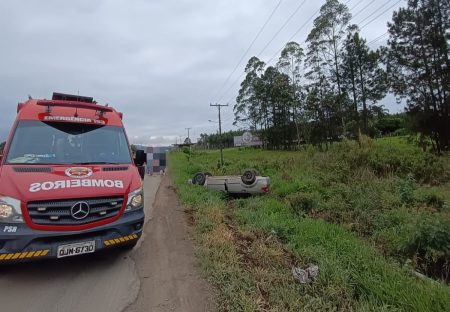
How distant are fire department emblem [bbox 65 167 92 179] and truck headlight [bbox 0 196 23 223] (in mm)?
750

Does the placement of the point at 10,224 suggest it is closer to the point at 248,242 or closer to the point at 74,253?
the point at 74,253

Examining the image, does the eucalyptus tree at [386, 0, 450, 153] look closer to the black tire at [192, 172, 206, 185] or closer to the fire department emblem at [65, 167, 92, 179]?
the black tire at [192, 172, 206, 185]

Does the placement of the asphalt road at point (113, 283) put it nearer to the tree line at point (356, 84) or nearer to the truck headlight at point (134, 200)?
the truck headlight at point (134, 200)

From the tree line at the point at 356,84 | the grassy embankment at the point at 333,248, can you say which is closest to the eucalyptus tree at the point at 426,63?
the tree line at the point at 356,84

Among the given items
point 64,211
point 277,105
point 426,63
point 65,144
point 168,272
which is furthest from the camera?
point 277,105

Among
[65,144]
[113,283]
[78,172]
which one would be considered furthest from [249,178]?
[113,283]

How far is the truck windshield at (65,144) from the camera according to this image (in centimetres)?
499

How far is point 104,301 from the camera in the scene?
12.9ft

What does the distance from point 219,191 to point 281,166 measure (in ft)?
27.1

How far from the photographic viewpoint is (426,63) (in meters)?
26.3

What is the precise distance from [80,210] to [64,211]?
187 mm

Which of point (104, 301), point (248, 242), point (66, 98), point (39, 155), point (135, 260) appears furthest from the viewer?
point (66, 98)

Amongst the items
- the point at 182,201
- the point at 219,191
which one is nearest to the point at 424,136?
the point at 219,191

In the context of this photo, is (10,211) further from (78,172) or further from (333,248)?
(333,248)
